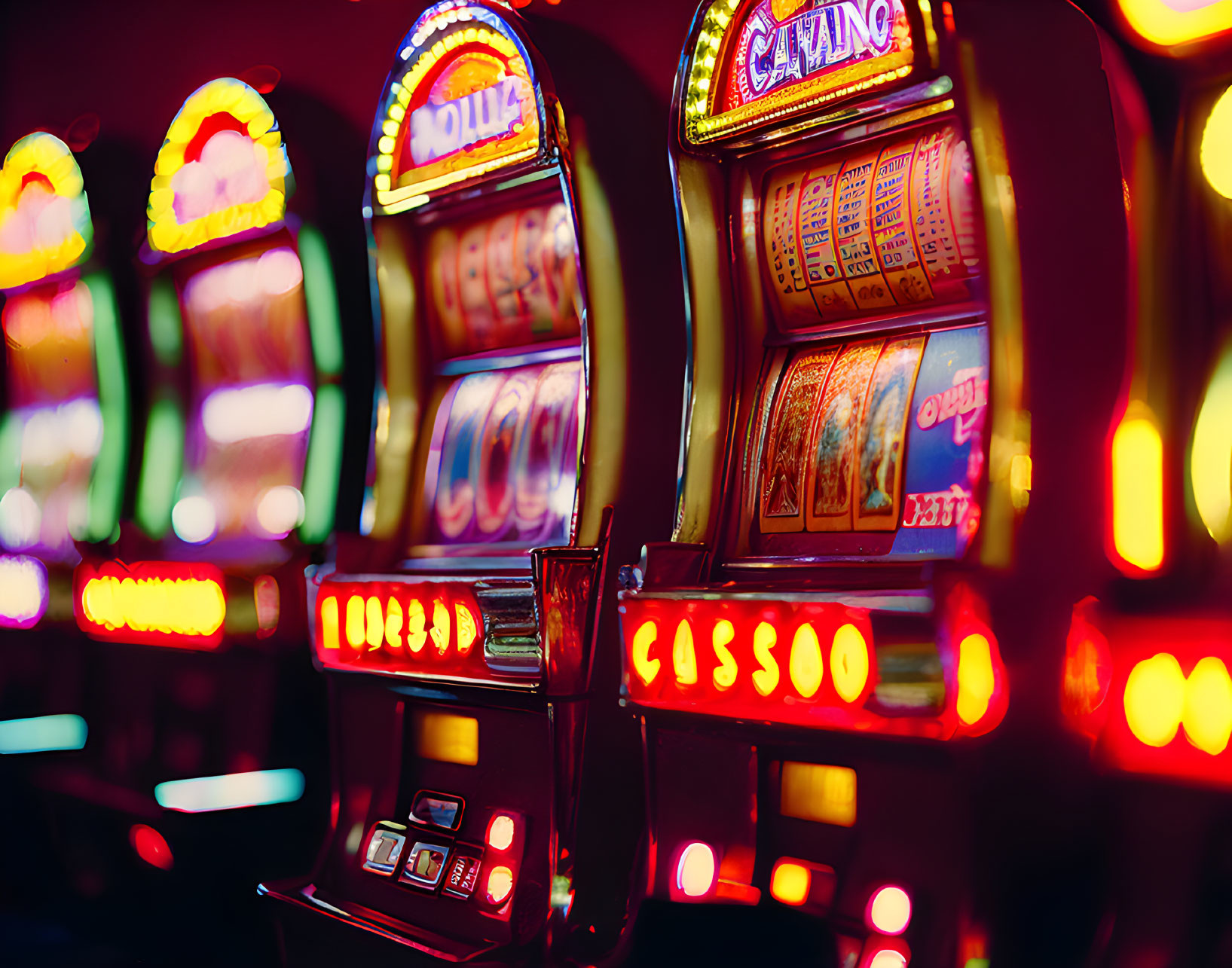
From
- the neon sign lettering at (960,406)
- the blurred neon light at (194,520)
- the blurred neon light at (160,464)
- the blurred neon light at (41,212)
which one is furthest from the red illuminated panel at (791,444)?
the blurred neon light at (41,212)

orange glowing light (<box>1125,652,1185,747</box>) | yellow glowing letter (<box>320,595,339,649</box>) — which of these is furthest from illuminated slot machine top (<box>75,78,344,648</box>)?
orange glowing light (<box>1125,652,1185,747</box>)

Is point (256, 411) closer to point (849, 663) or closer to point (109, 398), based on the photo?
point (109, 398)

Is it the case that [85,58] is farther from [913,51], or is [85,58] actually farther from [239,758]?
[913,51]

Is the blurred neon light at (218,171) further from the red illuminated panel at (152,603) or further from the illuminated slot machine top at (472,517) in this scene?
the red illuminated panel at (152,603)

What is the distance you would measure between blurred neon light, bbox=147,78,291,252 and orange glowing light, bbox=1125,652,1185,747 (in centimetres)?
229

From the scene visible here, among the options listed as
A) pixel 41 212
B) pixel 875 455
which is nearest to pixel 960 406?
pixel 875 455

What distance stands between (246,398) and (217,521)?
14.6 inches

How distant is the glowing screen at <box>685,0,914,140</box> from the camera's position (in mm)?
1970

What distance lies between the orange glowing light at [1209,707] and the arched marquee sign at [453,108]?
61.3 inches

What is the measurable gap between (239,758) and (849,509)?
1.92 meters

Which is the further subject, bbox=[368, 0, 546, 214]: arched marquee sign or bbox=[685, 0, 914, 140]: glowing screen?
bbox=[368, 0, 546, 214]: arched marquee sign

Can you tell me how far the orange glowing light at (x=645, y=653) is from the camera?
83.2 inches

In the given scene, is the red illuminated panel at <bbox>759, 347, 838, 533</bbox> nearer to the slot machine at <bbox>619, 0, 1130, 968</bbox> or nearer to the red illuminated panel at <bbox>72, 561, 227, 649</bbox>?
the slot machine at <bbox>619, 0, 1130, 968</bbox>

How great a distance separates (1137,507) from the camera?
1.96 meters
